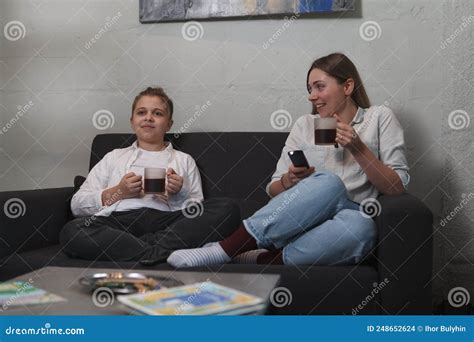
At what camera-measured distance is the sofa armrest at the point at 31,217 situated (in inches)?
76.3

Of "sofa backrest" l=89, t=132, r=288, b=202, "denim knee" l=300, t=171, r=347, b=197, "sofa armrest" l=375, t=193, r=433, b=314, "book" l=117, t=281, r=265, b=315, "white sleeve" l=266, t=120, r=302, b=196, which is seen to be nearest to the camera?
"book" l=117, t=281, r=265, b=315

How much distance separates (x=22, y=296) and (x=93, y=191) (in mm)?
1075

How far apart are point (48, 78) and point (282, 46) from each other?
3.54 feet

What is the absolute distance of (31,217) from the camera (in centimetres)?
204

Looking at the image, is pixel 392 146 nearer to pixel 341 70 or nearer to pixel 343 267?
pixel 341 70

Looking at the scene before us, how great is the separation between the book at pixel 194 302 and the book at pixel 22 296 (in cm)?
14

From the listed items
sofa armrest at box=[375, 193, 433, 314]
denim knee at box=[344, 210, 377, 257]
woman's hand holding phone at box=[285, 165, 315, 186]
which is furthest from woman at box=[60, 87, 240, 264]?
sofa armrest at box=[375, 193, 433, 314]

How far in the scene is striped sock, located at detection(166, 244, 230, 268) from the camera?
5.55 feet

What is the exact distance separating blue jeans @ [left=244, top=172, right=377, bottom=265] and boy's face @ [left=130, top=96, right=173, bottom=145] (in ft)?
2.21

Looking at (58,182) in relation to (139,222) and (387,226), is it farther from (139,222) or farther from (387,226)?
(387,226)

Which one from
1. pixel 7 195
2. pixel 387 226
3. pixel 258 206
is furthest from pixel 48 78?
pixel 387 226

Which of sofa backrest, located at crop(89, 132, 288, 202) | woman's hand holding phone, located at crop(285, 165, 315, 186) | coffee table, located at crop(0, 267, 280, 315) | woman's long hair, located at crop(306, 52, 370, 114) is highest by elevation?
woman's long hair, located at crop(306, 52, 370, 114)

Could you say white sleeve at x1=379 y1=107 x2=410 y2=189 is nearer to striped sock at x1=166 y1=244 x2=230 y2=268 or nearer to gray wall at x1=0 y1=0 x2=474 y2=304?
gray wall at x1=0 y1=0 x2=474 y2=304

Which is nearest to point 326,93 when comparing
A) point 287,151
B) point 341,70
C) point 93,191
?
point 341,70
